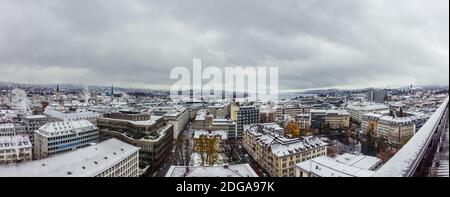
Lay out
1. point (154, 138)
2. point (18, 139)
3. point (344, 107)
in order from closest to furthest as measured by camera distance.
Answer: point (18, 139) → point (154, 138) → point (344, 107)

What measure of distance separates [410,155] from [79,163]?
243cm

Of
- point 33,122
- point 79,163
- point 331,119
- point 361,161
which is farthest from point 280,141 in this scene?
point 33,122

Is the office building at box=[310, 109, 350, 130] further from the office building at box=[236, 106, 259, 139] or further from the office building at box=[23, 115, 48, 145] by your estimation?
the office building at box=[23, 115, 48, 145]

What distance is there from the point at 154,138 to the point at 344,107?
2234mm

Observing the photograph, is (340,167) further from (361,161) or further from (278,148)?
(278,148)

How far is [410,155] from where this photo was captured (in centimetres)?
177

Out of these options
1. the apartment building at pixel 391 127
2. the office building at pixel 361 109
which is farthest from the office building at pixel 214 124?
the apartment building at pixel 391 127

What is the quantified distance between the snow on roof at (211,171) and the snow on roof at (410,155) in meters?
0.84

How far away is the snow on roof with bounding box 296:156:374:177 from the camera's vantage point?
162 centimetres

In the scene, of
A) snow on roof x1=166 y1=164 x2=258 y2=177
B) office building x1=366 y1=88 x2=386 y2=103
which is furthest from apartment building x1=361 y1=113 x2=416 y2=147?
snow on roof x1=166 y1=164 x2=258 y2=177
